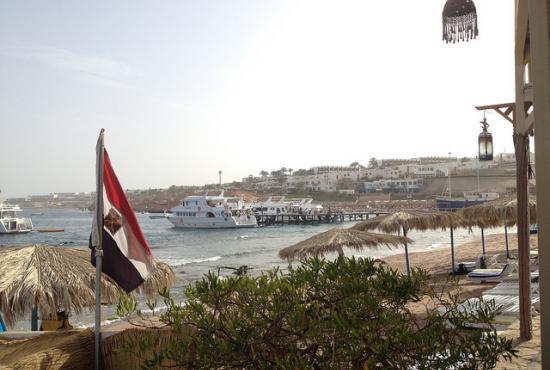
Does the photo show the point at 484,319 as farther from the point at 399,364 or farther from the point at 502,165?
the point at 502,165

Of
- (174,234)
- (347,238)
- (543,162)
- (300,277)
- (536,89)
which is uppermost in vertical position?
(536,89)

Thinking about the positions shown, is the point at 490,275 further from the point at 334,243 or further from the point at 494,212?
the point at 334,243

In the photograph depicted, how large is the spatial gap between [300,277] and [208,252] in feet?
130

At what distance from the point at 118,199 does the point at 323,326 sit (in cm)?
230

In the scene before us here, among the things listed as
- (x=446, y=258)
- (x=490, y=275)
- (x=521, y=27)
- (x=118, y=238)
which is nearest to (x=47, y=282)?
(x=118, y=238)

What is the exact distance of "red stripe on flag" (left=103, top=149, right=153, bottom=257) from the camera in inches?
153

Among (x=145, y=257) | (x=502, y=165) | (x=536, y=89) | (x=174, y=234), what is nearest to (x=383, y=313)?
(x=536, y=89)

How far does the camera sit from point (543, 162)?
9.92 feet

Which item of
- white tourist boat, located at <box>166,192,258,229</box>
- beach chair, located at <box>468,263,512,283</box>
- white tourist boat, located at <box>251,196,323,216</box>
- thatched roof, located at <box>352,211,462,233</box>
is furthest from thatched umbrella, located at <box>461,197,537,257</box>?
white tourist boat, located at <box>251,196,323,216</box>

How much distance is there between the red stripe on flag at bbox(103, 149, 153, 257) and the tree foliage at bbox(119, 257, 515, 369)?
5.50 feet

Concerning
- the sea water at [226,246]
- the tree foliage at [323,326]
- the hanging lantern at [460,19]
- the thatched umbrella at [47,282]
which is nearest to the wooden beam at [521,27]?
the hanging lantern at [460,19]

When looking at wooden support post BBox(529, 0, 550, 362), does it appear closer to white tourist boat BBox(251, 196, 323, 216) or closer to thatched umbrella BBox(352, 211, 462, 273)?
thatched umbrella BBox(352, 211, 462, 273)

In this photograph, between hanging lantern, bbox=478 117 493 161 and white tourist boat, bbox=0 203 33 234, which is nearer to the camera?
hanging lantern, bbox=478 117 493 161

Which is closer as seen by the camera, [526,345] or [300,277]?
[300,277]
